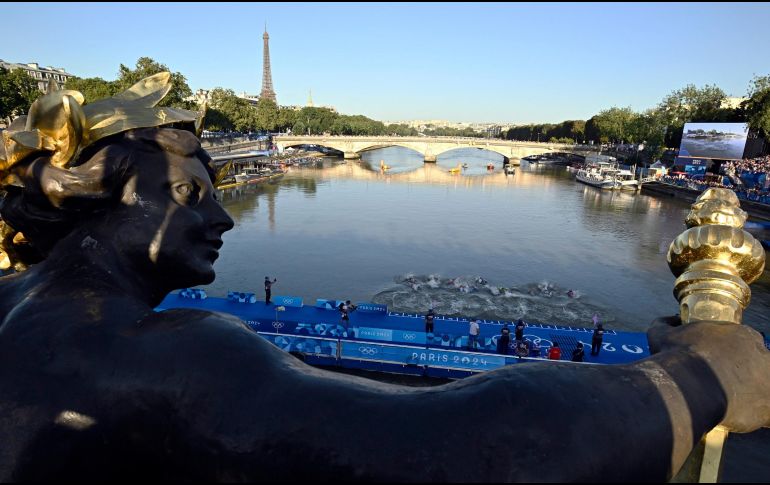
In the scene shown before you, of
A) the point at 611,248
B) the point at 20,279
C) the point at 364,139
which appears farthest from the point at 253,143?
the point at 20,279

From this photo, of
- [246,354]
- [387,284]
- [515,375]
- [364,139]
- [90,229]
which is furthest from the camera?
[364,139]

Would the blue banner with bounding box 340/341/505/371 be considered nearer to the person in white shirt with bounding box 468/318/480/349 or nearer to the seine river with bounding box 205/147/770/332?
the person in white shirt with bounding box 468/318/480/349

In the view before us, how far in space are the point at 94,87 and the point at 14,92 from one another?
9.73 metres

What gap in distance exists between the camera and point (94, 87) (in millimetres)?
48062

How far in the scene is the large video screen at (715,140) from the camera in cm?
4738

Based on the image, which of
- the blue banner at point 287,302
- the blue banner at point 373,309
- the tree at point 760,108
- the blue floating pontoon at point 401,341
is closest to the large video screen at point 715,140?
the tree at point 760,108

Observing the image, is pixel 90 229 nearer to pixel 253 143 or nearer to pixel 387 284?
pixel 387 284

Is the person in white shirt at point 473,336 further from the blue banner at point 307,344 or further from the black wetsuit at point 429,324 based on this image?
the blue banner at point 307,344

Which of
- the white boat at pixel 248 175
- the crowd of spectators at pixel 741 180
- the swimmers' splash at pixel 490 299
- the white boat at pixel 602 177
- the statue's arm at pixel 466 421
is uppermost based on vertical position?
the statue's arm at pixel 466 421

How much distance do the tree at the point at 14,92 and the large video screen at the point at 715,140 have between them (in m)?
60.6

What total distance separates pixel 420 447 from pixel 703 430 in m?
0.77

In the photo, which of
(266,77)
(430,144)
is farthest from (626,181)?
(266,77)

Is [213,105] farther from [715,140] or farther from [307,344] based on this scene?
[307,344]

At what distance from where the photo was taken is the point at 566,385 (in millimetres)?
1172
